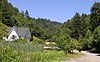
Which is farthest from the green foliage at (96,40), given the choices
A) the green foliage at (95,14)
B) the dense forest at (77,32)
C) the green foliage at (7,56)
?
the green foliage at (7,56)

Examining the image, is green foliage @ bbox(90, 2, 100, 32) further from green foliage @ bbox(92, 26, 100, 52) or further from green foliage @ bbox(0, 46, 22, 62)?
green foliage @ bbox(0, 46, 22, 62)

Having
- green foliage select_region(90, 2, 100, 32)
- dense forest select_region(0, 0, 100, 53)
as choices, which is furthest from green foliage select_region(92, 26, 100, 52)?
green foliage select_region(90, 2, 100, 32)

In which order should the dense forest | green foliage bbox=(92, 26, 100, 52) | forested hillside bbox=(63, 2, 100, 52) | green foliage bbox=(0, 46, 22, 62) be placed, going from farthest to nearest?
forested hillside bbox=(63, 2, 100, 52)
green foliage bbox=(92, 26, 100, 52)
the dense forest
green foliage bbox=(0, 46, 22, 62)

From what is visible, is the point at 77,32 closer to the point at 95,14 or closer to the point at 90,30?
the point at 90,30

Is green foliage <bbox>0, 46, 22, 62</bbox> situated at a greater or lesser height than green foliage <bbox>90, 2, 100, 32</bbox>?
lesser

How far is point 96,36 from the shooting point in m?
56.0

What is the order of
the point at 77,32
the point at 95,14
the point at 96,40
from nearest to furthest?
1. the point at 96,40
2. the point at 95,14
3. the point at 77,32

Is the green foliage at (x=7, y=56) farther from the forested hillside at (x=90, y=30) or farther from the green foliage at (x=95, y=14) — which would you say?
the green foliage at (x=95, y=14)

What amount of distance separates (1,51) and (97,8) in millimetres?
61117

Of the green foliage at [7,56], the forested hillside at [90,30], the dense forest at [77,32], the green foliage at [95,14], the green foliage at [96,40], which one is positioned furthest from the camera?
the green foliage at [95,14]

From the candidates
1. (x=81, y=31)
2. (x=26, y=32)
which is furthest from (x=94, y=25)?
(x=26, y=32)

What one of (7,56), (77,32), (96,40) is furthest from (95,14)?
(7,56)

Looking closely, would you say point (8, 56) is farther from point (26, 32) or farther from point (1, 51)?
point (26, 32)

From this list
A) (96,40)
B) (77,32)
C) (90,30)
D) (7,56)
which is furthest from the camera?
(77,32)
